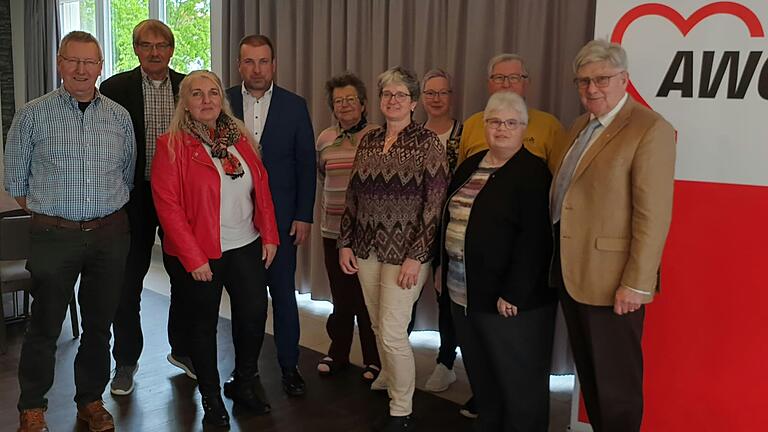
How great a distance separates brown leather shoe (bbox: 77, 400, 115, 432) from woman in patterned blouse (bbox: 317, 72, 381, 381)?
1036mm

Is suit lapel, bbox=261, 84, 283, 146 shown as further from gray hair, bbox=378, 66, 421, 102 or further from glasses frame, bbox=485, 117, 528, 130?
glasses frame, bbox=485, 117, 528, 130

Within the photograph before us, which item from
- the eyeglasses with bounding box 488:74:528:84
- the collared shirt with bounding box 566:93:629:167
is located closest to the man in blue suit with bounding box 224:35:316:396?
the eyeglasses with bounding box 488:74:528:84

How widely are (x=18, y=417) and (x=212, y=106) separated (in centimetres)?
158

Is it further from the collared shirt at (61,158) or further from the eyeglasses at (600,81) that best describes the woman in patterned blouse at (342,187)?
the eyeglasses at (600,81)

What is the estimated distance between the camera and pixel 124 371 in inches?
123


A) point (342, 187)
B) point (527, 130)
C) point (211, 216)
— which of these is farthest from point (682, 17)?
A: point (211, 216)

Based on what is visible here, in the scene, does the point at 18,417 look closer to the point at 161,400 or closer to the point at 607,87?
the point at 161,400

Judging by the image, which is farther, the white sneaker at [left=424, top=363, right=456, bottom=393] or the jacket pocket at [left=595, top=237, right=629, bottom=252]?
the white sneaker at [left=424, top=363, right=456, bottom=393]

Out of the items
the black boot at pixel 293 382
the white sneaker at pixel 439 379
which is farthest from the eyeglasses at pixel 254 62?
the white sneaker at pixel 439 379

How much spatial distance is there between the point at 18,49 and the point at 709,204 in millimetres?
8623

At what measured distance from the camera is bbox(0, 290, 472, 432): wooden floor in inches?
110

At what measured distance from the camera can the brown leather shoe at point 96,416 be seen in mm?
2699

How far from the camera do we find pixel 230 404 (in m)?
2.97

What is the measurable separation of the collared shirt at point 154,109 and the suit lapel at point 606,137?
1.83 meters
